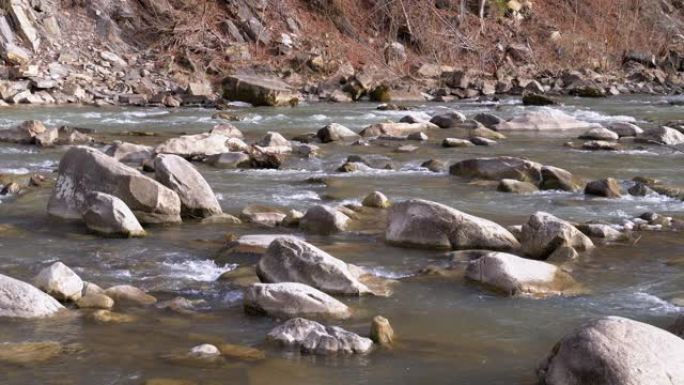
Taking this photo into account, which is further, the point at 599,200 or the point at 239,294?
the point at 599,200

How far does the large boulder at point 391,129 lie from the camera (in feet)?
53.5

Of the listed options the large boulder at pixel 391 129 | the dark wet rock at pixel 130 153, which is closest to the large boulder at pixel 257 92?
the large boulder at pixel 391 129

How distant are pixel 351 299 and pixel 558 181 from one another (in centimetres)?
544

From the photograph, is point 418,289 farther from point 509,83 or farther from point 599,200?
point 509,83

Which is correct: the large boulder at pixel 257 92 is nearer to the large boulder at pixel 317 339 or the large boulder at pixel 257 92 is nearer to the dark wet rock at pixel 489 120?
the dark wet rock at pixel 489 120

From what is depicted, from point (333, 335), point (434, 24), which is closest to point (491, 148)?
point (333, 335)

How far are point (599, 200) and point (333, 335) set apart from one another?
586 centimetres

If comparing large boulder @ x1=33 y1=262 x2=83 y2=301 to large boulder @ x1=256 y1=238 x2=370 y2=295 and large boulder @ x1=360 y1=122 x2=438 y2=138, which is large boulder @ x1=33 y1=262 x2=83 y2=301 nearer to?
large boulder @ x1=256 y1=238 x2=370 y2=295

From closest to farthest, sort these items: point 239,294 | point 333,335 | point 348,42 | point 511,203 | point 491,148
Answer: point 333,335, point 239,294, point 511,203, point 491,148, point 348,42

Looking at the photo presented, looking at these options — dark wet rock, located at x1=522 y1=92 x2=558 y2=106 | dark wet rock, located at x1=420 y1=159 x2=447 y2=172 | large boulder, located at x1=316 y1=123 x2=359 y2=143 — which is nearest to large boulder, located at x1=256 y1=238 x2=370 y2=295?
dark wet rock, located at x1=420 y1=159 x2=447 y2=172

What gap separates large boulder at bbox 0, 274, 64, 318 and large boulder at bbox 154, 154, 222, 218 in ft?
10.7

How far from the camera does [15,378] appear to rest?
4527mm

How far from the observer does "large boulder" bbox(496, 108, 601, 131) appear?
17.4 meters

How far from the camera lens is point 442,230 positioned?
301 inches
